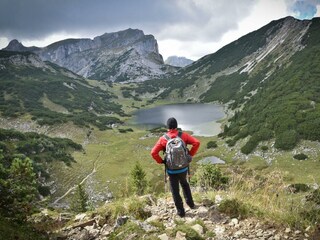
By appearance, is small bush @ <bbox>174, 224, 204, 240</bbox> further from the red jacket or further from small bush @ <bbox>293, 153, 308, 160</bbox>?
small bush @ <bbox>293, 153, 308, 160</bbox>

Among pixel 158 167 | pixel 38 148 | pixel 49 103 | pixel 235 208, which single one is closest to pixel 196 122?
pixel 158 167

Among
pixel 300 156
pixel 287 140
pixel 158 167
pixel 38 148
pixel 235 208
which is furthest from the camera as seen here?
pixel 38 148

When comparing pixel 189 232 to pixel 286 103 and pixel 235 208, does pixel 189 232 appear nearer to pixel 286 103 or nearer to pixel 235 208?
pixel 235 208

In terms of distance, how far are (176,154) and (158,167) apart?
6959 cm

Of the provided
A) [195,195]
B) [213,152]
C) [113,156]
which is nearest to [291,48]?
[213,152]

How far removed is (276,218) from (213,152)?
73.7 m

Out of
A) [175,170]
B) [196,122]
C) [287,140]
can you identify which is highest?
[175,170]

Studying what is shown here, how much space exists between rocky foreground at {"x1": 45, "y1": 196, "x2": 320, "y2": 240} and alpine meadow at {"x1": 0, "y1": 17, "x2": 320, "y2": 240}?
3 cm

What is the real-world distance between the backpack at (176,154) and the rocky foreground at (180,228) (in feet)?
5.01

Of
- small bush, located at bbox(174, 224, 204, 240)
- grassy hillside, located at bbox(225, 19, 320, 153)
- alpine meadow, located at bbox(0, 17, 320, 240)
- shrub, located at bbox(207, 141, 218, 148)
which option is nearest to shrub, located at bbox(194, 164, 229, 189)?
alpine meadow, located at bbox(0, 17, 320, 240)

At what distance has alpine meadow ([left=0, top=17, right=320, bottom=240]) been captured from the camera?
826 centimetres

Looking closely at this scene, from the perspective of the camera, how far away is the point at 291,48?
528 feet

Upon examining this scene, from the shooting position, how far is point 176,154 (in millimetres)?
8945

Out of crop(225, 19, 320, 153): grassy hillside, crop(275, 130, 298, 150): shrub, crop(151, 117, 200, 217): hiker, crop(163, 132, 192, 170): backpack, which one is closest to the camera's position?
crop(163, 132, 192, 170): backpack
